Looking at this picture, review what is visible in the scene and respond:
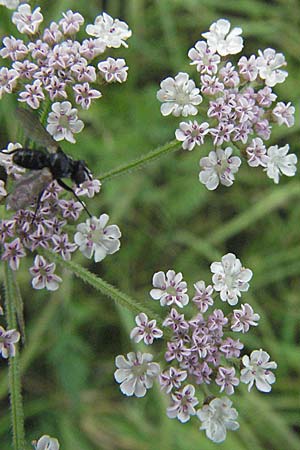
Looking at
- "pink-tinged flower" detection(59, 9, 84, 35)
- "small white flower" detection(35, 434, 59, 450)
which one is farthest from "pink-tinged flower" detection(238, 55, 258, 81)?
"small white flower" detection(35, 434, 59, 450)

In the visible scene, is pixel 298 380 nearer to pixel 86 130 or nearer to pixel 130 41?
pixel 86 130

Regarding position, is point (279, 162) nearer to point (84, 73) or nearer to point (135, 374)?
point (84, 73)

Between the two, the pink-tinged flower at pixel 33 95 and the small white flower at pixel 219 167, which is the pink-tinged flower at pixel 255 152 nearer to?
the small white flower at pixel 219 167

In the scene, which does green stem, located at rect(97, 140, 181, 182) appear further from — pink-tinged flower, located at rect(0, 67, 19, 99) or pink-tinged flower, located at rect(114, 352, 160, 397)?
pink-tinged flower, located at rect(114, 352, 160, 397)

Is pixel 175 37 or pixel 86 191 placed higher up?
pixel 175 37

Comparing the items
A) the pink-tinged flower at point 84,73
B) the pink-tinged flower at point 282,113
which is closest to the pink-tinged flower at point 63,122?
the pink-tinged flower at point 84,73

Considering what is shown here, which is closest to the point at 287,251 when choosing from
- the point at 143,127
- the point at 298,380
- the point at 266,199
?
the point at 266,199
